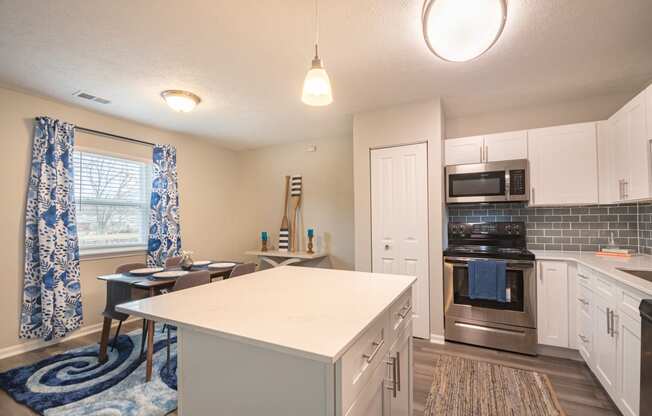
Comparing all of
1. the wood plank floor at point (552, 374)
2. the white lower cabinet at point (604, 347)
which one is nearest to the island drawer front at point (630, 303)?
the white lower cabinet at point (604, 347)

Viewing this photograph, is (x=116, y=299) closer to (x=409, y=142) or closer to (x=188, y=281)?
(x=188, y=281)

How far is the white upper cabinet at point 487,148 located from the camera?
2.96 m

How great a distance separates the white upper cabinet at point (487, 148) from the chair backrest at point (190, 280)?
266 centimetres

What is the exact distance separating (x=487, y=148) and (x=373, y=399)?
2776 mm

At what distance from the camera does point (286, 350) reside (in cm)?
84

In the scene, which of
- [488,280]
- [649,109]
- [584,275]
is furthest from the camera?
[488,280]

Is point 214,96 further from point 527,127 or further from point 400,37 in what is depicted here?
point 527,127

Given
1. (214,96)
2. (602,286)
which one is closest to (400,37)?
(214,96)

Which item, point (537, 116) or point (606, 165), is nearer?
point (606, 165)

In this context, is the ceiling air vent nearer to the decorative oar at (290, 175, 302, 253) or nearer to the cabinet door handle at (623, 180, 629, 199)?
the decorative oar at (290, 175, 302, 253)

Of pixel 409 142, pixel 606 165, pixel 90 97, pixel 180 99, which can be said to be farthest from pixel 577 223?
pixel 90 97

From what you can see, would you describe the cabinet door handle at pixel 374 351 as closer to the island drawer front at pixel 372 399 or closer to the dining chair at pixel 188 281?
the island drawer front at pixel 372 399

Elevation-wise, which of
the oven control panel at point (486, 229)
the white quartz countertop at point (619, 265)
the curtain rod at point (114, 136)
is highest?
the curtain rod at point (114, 136)

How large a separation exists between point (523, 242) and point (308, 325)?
118 inches
